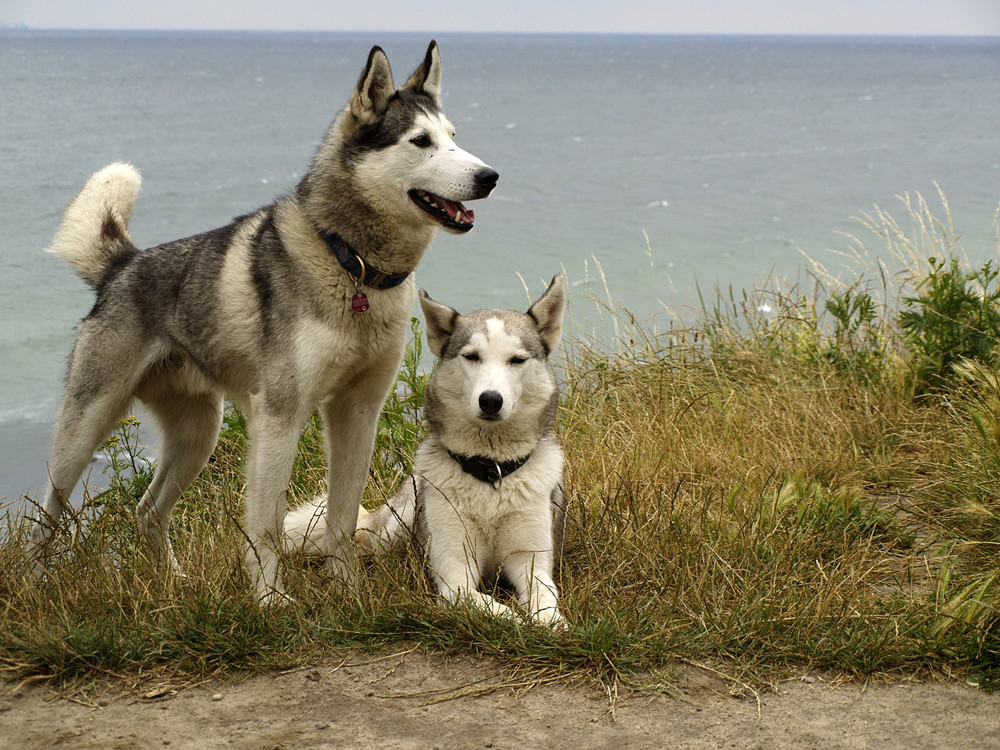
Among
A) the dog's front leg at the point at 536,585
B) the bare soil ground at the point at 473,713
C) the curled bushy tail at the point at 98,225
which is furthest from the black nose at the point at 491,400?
the curled bushy tail at the point at 98,225

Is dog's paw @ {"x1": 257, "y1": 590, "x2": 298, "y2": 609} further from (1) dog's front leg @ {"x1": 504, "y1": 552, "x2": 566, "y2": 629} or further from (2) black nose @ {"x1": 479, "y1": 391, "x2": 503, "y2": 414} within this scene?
(2) black nose @ {"x1": 479, "y1": 391, "x2": 503, "y2": 414}

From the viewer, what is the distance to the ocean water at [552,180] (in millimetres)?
12766

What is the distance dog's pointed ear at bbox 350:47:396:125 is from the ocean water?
6.57 ft

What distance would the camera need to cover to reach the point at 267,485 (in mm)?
4004

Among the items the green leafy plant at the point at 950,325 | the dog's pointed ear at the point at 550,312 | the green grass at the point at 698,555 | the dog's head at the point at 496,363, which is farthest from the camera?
the green leafy plant at the point at 950,325

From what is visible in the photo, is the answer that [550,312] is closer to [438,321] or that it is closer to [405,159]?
[438,321]

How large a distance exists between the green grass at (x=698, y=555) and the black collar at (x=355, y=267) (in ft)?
3.60

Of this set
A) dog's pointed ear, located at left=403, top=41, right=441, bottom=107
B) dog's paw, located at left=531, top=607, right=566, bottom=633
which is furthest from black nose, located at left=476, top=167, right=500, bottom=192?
dog's paw, located at left=531, top=607, right=566, bottom=633

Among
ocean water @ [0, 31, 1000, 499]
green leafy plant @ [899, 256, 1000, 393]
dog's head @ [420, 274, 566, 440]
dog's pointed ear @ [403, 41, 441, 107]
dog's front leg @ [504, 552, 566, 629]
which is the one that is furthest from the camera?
ocean water @ [0, 31, 1000, 499]

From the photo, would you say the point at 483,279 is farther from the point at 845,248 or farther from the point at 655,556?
the point at 655,556

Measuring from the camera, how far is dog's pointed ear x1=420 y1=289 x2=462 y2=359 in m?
4.05

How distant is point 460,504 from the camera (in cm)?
397

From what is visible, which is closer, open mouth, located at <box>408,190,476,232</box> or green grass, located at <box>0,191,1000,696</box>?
green grass, located at <box>0,191,1000,696</box>

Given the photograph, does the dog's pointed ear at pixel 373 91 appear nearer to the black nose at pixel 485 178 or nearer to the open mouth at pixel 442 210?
the open mouth at pixel 442 210
